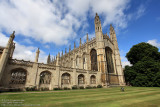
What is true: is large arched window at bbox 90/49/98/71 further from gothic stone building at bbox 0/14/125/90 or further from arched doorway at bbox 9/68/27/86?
arched doorway at bbox 9/68/27/86

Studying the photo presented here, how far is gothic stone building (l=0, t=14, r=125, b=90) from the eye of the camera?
13.2 metres

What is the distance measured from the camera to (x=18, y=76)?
14.3m

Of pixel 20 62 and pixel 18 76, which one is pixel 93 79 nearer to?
pixel 18 76

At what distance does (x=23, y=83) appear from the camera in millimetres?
14156

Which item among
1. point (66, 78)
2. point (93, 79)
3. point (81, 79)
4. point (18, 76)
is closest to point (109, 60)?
point (93, 79)

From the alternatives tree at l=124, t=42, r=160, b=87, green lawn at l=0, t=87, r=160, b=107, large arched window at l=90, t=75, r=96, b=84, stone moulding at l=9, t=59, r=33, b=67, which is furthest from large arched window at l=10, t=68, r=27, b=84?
tree at l=124, t=42, r=160, b=87

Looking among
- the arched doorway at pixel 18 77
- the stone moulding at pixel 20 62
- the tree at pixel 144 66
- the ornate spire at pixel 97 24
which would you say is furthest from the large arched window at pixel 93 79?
the ornate spire at pixel 97 24

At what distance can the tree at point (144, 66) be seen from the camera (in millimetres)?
24020

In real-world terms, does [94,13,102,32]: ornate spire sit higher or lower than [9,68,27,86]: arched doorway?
higher

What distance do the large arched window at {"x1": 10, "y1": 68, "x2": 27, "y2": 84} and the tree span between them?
103ft

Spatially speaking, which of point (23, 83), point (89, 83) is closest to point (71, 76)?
point (89, 83)

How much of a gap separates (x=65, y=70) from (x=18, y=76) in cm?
895

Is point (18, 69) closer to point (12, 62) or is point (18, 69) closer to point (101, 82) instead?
point (12, 62)

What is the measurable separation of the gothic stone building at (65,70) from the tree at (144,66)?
447 cm
